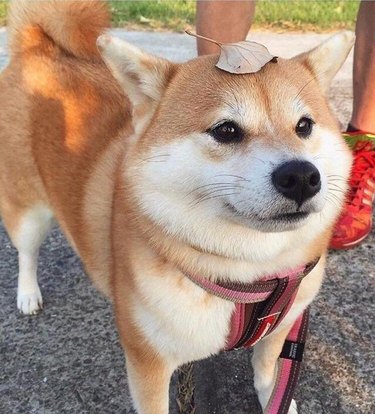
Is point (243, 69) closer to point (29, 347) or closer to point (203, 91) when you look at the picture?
point (203, 91)

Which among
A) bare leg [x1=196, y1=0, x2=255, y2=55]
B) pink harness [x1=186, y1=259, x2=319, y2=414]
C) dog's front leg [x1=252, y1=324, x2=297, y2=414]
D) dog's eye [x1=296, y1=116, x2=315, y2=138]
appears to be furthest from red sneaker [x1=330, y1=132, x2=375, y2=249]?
dog's eye [x1=296, y1=116, x2=315, y2=138]

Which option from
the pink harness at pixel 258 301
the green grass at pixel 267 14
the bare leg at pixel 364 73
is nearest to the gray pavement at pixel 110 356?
the pink harness at pixel 258 301

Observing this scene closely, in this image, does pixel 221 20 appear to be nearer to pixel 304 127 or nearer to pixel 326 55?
pixel 326 55

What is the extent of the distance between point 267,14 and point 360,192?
330 cm

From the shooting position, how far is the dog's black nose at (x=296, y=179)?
1.28m

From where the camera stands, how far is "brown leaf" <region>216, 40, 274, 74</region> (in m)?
1.48

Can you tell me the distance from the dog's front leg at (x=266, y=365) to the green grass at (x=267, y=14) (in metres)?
3.86

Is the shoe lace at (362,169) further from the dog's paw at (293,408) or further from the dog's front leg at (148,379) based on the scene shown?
the dog's front leg at (148,379)

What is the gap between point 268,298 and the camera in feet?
5.14

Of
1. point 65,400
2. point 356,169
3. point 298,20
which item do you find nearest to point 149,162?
point 65,400

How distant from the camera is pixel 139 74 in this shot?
158 cm

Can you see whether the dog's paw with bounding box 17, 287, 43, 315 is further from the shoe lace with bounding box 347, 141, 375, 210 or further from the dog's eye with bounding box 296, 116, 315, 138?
the shoe lace with bounding box 347, 141, 375, 210

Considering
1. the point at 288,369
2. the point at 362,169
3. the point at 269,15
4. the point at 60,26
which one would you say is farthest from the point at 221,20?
the point at 269,15

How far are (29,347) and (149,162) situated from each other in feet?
3.10
